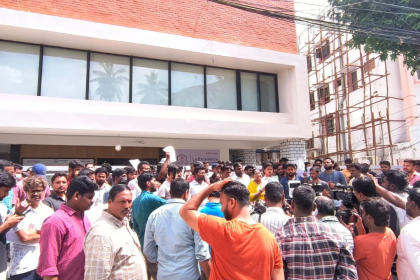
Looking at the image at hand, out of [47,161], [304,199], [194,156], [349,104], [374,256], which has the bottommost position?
[374,256]

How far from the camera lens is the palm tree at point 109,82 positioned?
28.6 ft

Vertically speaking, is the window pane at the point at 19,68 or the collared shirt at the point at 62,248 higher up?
the window pane at the point at 19,68

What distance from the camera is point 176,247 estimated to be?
2.77 metres

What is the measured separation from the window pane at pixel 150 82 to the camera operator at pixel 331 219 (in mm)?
7249

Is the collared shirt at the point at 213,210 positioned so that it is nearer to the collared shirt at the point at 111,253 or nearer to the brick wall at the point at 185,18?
the collared shirt at the point at 111,253

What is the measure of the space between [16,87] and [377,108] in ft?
55.5

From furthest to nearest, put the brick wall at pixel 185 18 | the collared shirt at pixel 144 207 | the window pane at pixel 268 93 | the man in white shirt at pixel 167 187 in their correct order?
the window pane at pixel 268 93
the brick wall at pixel 185 18
the man in white shirt at pixel 167 187
the collared shirt at pixel 144 207

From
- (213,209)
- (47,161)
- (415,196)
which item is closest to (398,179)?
(415,196)

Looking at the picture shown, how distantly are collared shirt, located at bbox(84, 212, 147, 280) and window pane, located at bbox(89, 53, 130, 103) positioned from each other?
7.04 meters

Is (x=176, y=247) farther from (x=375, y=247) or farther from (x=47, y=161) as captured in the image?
(x=47, y=161)

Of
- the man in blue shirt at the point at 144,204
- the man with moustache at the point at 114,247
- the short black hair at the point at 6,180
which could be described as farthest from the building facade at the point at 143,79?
the man with moustache at the point at 114,247

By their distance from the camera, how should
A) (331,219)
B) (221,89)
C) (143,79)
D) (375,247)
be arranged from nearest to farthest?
(375,247), (331,219), (143,79), (221,89)

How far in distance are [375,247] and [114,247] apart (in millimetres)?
2009

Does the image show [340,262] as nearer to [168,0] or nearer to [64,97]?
[64,97]
